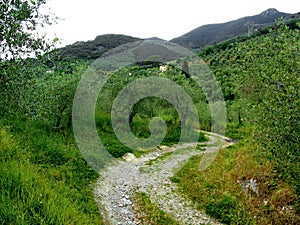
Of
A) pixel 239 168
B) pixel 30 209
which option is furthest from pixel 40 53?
pixel 239 168

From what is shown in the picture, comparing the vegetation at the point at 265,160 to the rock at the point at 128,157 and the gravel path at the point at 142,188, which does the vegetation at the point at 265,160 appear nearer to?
the gravel path at the point at 142,188

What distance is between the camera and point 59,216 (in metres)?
6.98

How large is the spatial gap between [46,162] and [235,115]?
31565 millimetres

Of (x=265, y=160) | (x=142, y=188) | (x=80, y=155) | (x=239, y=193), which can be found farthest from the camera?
(x=80, y=155)

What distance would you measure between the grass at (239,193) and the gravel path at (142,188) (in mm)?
760

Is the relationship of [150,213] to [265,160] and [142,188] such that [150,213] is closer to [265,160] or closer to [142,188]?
[142,188]

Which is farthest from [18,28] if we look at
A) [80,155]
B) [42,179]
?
[80,155]

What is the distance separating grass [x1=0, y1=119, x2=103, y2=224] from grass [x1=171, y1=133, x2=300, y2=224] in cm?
555

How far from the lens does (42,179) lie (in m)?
9.62

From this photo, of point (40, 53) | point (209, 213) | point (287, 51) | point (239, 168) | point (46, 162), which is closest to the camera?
point (40, 53)

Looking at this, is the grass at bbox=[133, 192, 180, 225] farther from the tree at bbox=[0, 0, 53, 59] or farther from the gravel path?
the tree at bbox=[0, 0, 53, 59]

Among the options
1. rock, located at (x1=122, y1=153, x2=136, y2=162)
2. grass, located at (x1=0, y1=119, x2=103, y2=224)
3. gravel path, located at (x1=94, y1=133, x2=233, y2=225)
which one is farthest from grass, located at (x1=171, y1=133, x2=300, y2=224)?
grass, located at (x1=0, y1=119, x2=103, y2=224)

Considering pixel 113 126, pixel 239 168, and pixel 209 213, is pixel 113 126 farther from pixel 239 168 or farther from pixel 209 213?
pixel 209 213

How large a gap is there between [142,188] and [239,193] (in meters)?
5.31
